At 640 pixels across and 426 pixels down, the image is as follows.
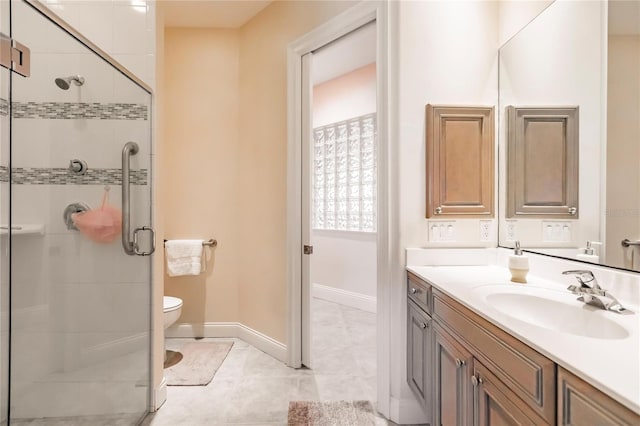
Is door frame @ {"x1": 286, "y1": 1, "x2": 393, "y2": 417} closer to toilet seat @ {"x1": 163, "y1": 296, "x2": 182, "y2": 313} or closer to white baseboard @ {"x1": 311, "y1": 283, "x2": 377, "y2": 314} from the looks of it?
toilet seat @ {"x1": 163, "y1": 296, "x2": 182, "y2": 313}

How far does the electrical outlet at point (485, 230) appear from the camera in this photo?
6.03ft

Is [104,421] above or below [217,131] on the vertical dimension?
below

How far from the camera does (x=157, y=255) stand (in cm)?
190

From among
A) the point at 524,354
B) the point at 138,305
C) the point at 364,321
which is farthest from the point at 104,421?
the point at 364,321

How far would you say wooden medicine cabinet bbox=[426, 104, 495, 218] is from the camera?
1.77 meters

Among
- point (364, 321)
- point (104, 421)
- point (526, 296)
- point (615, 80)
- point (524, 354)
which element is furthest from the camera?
point (364, 321)

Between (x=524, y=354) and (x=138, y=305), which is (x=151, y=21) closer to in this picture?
(x=138, y=305)

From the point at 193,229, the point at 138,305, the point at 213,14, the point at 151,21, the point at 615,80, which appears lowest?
the point at 138,305

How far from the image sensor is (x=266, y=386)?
209 cm

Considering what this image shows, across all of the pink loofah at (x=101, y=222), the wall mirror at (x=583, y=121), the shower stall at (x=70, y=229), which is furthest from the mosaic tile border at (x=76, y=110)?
the wall mirror at (x=583, y=121)

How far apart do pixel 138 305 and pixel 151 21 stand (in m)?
1.60

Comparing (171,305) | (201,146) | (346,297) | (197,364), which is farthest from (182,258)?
(346,297)

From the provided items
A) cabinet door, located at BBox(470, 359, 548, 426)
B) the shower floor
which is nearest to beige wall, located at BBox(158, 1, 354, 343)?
the shower floor

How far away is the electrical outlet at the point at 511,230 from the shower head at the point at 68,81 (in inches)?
90.6
